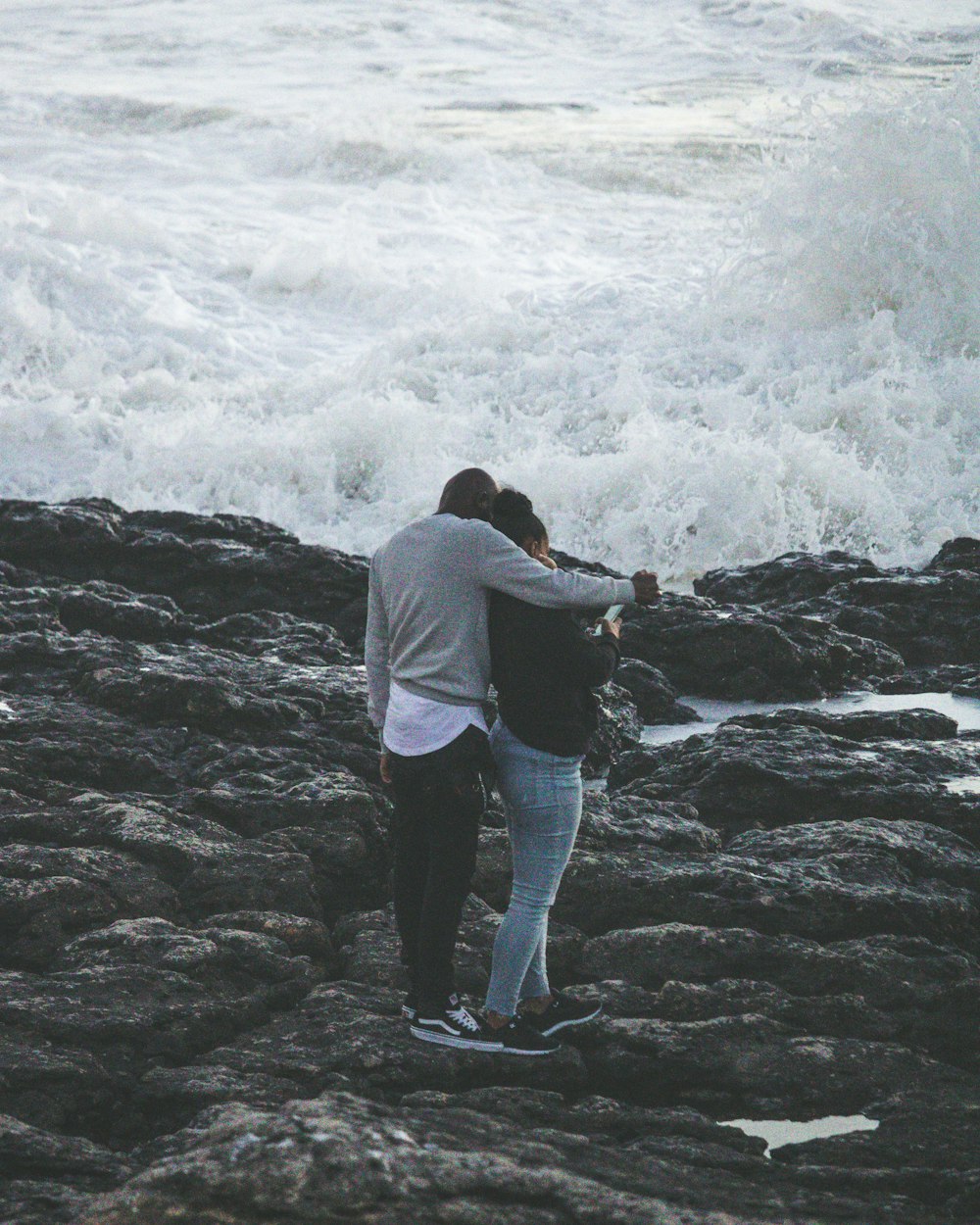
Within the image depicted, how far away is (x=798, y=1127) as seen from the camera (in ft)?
10.7

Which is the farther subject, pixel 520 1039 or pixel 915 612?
pixel 915 612

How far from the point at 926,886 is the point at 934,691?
3.13 metres

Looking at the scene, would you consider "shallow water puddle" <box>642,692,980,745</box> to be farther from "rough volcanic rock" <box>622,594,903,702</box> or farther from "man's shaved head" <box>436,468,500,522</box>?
"man's shaved head" <box>436,468,500,522</box>

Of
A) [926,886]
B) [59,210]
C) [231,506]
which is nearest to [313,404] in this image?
[231,506]

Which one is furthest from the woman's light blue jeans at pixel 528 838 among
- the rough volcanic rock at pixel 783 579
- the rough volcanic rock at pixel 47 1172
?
the rough volcanic rock at pixel 783 579

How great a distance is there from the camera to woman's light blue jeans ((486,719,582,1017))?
340 centimetres

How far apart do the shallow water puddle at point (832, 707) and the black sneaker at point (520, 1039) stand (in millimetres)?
3431

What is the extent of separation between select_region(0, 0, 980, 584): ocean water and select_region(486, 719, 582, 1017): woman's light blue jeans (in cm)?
826

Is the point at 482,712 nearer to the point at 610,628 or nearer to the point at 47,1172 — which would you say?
the point at 610,628

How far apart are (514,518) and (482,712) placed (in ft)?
1.72

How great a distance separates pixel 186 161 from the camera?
29375 millimetres

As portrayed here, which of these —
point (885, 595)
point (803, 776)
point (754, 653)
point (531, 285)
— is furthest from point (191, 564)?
point (531, 285)

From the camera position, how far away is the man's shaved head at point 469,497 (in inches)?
136

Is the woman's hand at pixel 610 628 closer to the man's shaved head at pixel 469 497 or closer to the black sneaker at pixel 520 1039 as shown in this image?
the man's shaved head at pixel 469 497
